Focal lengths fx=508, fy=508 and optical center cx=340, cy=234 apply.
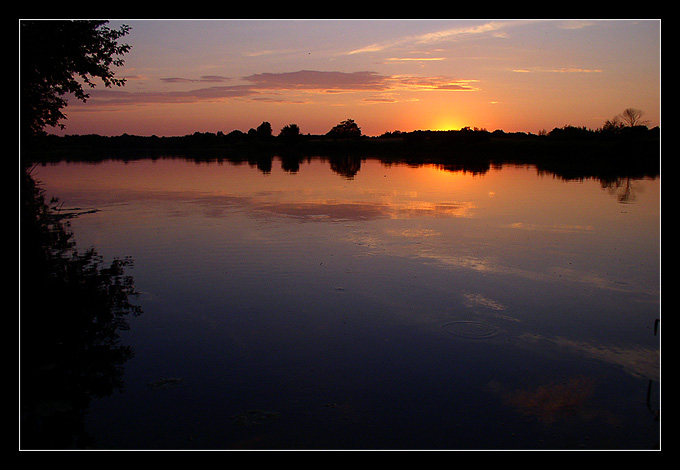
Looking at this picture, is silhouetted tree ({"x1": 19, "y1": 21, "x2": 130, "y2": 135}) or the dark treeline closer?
silhouetted tree ({"x1": 19, "y1": 21, "x2": 130, "y2": 135})

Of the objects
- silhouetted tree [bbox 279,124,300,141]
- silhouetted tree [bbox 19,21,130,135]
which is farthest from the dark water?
silhouetted tree [bbox 279,124,300,141]

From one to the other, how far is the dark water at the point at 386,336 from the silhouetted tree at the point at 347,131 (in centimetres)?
17280

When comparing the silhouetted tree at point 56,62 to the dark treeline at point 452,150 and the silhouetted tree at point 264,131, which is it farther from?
the silhouetted tree at point 264,131

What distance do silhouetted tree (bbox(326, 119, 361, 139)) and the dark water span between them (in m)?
173

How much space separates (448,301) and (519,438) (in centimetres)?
421

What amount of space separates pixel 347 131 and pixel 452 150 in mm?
90982

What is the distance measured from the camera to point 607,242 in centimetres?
1490

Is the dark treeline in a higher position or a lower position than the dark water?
higher

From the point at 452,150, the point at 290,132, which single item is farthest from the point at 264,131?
the point at 452,150

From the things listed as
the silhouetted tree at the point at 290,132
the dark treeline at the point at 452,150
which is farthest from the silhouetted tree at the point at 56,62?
the silhouetted tree at the point at 290,132

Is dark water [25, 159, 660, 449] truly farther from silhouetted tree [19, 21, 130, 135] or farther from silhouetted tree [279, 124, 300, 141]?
silhouetted tree [279, 124, 300, 141]

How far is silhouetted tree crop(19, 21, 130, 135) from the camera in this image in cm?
1552

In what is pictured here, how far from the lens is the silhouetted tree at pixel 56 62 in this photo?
1552 centimetres
